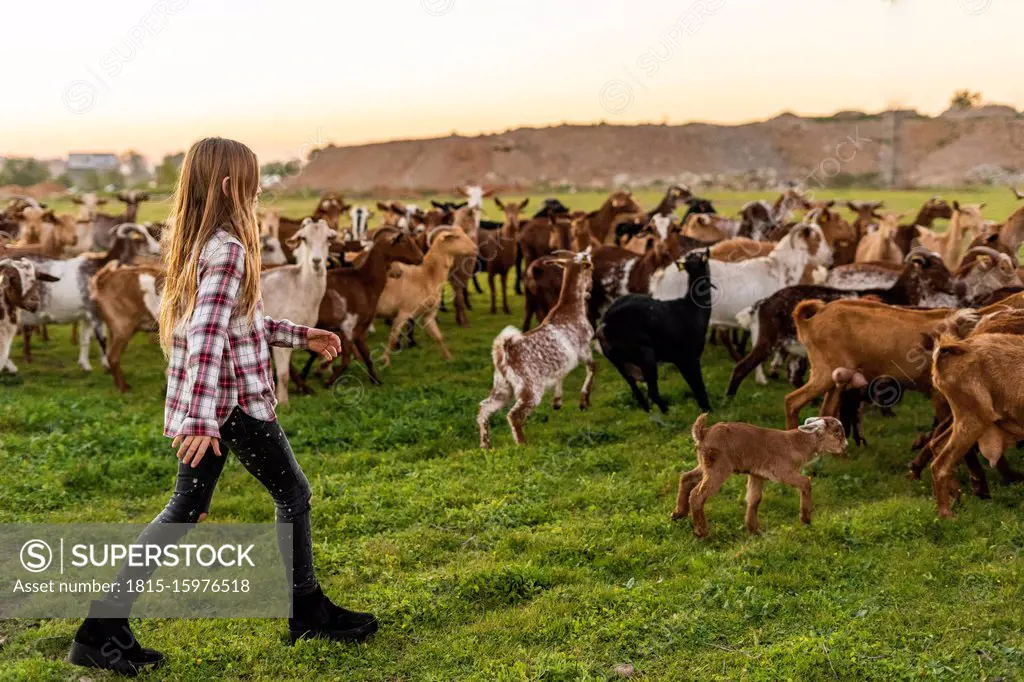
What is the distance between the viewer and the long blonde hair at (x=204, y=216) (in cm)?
376

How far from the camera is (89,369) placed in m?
12.0

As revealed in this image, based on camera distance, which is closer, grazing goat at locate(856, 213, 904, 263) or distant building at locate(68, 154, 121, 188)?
grazing goat at locate(856, 213, 904, 263)

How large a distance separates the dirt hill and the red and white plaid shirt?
89.5 meters

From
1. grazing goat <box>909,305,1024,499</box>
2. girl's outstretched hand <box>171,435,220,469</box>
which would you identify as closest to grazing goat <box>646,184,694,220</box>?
grazing goat <box>909,305,1024,499</box>

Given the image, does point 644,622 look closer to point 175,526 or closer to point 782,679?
point 782,679

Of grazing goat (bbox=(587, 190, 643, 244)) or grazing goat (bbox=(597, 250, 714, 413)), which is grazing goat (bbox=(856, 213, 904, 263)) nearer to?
grazing goat (bbox=(587, 190, 643, 244))

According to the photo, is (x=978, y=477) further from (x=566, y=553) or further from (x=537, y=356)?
(x=537, y=356)

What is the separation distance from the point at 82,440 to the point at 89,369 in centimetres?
418

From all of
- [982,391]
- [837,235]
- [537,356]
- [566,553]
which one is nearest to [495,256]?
[837,235]

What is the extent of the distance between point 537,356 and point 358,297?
361 cm

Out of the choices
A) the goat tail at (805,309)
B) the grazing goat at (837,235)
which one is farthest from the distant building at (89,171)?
the goat tail at (805,309)

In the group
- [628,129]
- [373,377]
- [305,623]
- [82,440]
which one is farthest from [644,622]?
[628,129]

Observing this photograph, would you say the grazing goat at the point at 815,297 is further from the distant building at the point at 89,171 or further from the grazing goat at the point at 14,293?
the distant building at the point at 89,171

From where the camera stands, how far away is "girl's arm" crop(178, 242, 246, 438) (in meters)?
3.58
